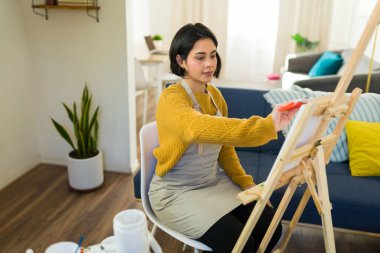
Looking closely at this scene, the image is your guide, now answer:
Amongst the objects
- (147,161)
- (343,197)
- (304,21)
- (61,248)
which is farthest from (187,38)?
(304,21)

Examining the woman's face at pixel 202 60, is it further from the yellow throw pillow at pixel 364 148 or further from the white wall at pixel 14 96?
the white wall at pixel 14 96

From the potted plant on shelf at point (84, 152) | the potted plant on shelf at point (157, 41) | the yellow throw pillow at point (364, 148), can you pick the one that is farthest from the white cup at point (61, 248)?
the potted plant on shelf at point (157, 41)

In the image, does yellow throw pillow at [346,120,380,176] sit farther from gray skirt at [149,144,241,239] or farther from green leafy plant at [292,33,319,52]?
green leafy plant at [292,33,319,52]

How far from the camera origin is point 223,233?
1.30 m

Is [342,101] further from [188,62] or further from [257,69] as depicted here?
[257,69]

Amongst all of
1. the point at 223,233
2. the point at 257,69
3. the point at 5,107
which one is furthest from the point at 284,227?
the point at 257,69

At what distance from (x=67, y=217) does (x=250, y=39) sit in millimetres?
4859

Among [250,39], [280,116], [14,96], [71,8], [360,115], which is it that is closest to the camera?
[280,116]

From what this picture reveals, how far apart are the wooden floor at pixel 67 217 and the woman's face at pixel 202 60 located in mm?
1047

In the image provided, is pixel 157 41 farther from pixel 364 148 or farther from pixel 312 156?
pixel 312 156

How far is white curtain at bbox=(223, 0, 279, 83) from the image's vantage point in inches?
236

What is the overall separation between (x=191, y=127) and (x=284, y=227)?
1287mm

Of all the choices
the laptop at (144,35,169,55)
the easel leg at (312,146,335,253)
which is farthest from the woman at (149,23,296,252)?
the laptop at (144,35,169,55)

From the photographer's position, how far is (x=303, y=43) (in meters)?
5.75
